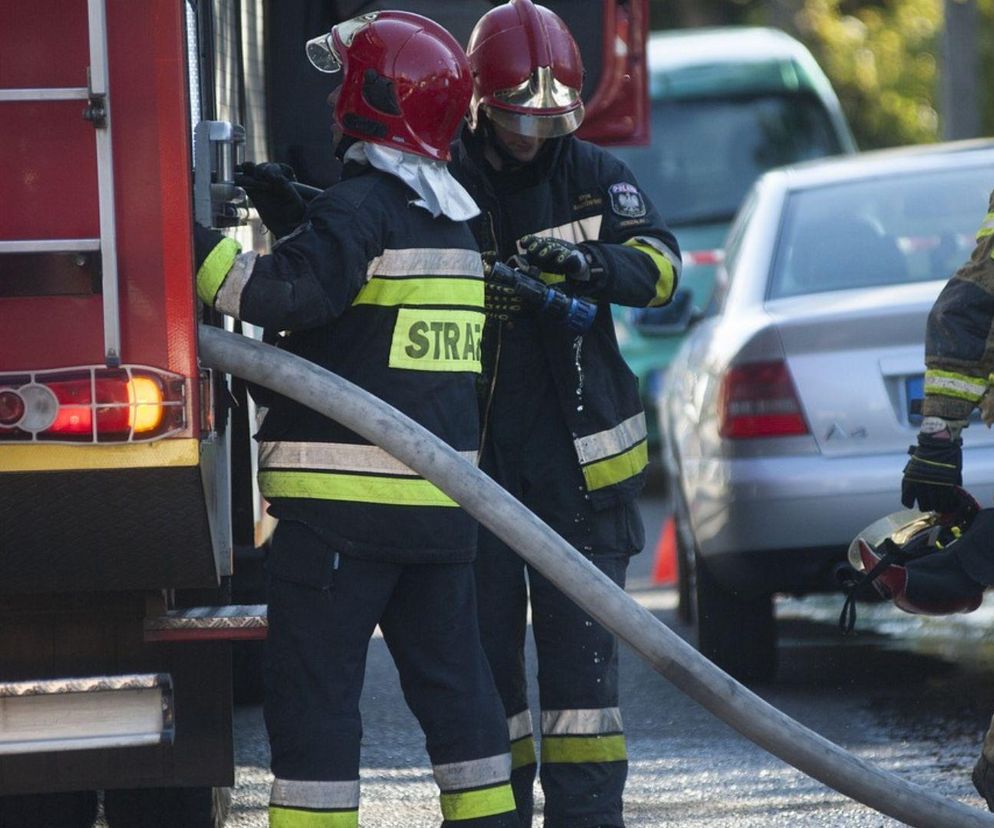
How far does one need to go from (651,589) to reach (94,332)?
5.76 m

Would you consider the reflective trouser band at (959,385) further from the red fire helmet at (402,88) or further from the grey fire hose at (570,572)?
the red fire helmet at (402,88)

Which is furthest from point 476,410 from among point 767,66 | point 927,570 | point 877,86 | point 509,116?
point 877,86

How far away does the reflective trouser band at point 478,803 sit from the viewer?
13.9ft

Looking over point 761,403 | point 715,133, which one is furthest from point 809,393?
point 715,133

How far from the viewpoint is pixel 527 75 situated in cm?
461

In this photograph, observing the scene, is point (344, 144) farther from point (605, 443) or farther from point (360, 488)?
point (605, 443)

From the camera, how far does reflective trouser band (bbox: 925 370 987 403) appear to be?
4.43 m

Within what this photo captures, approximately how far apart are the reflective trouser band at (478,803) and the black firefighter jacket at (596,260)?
783 mm

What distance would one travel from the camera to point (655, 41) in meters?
15.9

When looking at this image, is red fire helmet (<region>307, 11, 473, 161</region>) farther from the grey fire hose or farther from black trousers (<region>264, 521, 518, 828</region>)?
black trousers (<region>264, 521, 518, 828</region>)

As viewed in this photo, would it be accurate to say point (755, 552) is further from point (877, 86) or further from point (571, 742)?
point (877, 86)

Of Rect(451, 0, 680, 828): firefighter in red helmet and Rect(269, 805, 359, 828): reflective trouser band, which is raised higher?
Rect(451, 0, 680, 828): firefighter in red helmet

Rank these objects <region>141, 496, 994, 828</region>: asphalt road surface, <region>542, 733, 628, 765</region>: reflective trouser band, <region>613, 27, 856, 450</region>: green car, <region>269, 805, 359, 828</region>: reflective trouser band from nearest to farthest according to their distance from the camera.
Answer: <region>269, 805, 359, 828</region>: reflective trouser band
<region>542, 733, 628, 765</region>: reflective trouser band
<region>141, 496, 994, 828</region>: asphalt road surface
<region>613, 27, 856, 450</region>: green car

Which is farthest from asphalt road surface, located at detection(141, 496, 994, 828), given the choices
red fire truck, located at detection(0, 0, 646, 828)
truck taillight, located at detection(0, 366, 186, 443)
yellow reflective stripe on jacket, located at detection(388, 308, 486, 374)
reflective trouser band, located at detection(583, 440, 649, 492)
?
truck taillight, located at detection(0, 366, 186, 443)
